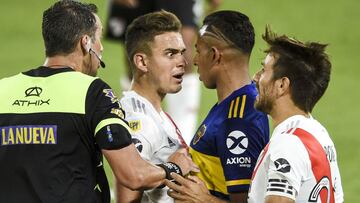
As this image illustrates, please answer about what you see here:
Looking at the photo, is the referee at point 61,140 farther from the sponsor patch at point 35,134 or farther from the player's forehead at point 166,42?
the player's forehead at point 166,42

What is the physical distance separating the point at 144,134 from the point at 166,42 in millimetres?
735

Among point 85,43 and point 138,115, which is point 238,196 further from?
point 85,43

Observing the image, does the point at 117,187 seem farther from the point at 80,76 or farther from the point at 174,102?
the point at 174,102

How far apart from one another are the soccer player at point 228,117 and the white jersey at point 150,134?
194 mm

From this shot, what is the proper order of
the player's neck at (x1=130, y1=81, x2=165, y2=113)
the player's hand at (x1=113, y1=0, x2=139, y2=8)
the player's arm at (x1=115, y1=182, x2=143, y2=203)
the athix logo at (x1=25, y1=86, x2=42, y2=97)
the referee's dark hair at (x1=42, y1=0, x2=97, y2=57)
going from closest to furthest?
the athix logo at (x1=25, y1=86, x2=42, y2=97)
the referee's dark hair at (x1=42, y1=0, x2=97, y2=57)
the player's arm at (x1=115, y1=182, x2=143, y2=203)
the player's neck at (x1=130, y1=81, x2=165, y2=113)
the player's hand at (x1=113, y1=0, x2=139, y2=8)

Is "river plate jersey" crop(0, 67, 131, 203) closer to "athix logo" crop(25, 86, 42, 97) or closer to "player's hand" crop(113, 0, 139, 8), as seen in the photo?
"athix logo" crop(25, 86, 42, 97)

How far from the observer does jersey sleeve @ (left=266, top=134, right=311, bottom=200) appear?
5379 millimetres

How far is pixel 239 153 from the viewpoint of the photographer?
611 centimetres

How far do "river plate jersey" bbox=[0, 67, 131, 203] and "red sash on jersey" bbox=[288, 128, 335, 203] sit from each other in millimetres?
1020

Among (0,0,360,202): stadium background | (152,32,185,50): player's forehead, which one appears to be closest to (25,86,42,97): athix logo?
(152,32,185,50): player's forehead

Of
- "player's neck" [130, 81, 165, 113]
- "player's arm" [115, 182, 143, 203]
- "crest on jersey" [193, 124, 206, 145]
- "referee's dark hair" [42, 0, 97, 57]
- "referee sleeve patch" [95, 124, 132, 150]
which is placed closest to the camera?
"referee sleeve patch" [95, 124, 132, 150]

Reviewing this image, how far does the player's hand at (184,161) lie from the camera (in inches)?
241

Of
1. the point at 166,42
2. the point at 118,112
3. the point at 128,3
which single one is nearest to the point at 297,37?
the point at 128,3

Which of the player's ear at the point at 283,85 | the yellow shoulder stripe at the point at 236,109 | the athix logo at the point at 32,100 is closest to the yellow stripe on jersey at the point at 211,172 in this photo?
the yellow shoulder stripe at the point at 236,109
